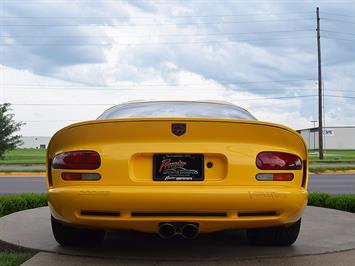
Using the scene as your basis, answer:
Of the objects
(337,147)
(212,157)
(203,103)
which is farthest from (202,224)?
(337,147)

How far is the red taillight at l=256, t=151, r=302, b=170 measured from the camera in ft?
11.8

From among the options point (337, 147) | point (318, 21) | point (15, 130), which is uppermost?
point (318, 21)

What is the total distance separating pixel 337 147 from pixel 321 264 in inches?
2853

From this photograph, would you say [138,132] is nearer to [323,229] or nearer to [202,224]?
[202,224]

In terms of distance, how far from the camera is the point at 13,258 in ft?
12.7

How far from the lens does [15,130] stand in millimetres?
36750

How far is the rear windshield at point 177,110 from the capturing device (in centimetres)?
441

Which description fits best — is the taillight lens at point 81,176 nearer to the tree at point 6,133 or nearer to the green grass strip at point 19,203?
the green grass strip at point 19,203

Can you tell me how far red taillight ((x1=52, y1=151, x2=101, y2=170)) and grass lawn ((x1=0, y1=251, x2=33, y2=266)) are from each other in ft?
2.65

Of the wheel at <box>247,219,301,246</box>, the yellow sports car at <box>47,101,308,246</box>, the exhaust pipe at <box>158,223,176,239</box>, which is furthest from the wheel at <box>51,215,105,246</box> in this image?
the wheel at <box>247,219,301,246</box>

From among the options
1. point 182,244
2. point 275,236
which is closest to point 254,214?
point 275,236

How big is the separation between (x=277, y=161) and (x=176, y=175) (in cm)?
76

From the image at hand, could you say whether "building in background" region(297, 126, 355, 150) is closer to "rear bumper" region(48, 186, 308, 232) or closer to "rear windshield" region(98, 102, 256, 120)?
"rear windshield" region(98, 102, 256, 120)

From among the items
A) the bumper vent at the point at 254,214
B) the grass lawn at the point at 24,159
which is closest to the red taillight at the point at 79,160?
the bumper vent at the point at 254,214
